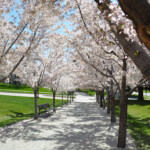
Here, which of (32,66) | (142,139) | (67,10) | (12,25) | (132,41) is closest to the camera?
(132,41)

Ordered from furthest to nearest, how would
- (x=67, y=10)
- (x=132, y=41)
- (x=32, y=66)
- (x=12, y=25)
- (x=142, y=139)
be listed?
(x=32, y=66) → (x=142, y=139) → (x=12, y=25) → (x=67, y=10) → (x=132, y=41)

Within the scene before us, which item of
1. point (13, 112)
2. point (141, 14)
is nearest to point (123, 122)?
point (141, 14)

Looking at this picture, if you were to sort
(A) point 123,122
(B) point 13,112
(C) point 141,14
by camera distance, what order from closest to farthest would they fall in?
(C) point 141,14 < (A) point 123,122 < (B) point 13,112

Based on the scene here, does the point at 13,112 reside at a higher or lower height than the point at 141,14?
lower

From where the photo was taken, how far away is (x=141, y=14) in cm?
203

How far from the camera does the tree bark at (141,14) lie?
2.02 m

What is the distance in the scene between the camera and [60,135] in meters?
8.48

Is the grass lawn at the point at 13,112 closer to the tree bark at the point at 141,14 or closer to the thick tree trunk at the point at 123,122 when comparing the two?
the thick tree trunk at the point at 123,122

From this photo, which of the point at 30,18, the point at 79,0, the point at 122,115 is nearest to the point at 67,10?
the point at 79,0

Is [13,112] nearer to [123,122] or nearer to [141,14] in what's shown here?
[123,122]

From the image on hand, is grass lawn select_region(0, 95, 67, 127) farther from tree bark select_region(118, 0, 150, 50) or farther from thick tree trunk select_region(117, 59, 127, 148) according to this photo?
tree bark select_region(118, 0, 150, 50)

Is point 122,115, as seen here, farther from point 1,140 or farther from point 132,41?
point 1,140

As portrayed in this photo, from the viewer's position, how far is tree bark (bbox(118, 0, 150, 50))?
2016 millimetres

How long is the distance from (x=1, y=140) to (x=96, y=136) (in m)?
4.41
